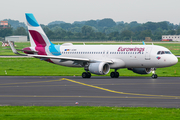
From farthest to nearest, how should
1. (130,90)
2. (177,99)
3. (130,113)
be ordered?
1. (130,90)
2. (177,99)
3. (130,113)

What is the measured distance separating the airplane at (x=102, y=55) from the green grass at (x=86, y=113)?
72.2ft

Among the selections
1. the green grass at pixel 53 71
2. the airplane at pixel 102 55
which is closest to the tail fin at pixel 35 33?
the airplane at pixel 102 55

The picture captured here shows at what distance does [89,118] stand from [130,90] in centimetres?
1347

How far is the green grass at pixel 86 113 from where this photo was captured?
677 inches

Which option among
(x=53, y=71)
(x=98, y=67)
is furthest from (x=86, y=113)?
(x=53, y=71)

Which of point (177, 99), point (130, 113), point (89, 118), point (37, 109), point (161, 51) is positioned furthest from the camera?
point (161, 51)

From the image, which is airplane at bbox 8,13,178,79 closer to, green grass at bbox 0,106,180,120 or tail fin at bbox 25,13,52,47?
tail fin at bbox 25,13,52,47

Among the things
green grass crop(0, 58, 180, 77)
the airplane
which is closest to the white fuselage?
the airplane

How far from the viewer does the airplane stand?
42.0 metres

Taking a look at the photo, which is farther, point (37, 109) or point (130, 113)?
point (37, 109)

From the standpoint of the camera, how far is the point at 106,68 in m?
43.1

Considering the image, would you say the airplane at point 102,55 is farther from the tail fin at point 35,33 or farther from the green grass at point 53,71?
the green grass at point 53,71

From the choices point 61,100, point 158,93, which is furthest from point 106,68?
point 61,100

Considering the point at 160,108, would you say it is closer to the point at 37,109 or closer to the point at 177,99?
the point at 177,99
